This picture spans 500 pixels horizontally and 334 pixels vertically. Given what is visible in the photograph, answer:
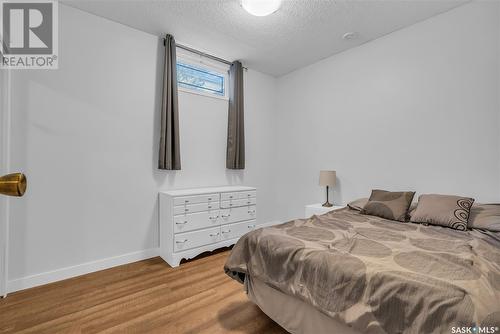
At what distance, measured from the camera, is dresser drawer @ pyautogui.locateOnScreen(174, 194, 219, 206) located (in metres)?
2.59

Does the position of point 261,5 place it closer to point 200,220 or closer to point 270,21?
point 270,21

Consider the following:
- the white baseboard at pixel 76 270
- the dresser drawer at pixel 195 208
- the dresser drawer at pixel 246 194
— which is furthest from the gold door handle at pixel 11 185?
the dresser drawer at pixel 246 194

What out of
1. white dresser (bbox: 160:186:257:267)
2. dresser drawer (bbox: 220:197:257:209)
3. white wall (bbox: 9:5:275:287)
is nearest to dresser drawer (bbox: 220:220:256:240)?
white dresser (bbox: 160:186:257:267)

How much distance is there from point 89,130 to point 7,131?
1.98 feet

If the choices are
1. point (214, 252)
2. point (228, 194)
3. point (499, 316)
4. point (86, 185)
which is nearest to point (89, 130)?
point (86, 185)

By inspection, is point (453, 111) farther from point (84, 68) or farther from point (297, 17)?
point (84, 68)

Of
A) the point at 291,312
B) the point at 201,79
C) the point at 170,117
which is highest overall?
the point at 201,79

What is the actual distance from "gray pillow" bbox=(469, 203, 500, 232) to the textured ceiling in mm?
1993

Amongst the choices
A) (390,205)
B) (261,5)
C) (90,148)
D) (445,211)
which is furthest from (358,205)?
(90,148)

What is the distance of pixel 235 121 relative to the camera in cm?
351

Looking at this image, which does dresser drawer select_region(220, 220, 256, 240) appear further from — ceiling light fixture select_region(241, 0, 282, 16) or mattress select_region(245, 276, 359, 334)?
ceiling light fixture select_region(241, 0, 282, 16)

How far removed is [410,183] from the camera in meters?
2.62

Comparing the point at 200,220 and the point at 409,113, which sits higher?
the point at 409,113

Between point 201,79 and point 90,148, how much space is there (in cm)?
173
